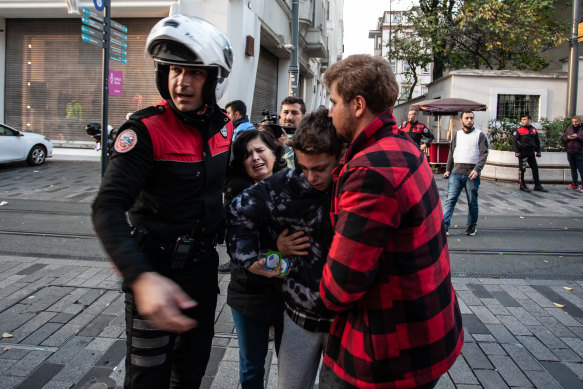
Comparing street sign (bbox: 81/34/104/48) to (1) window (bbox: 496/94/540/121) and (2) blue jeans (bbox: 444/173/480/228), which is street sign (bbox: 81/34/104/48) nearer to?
(2) blue jeans (bbox: 444/173/480/228)

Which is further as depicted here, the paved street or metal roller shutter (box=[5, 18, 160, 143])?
metal roller shutter (box=[5, 18, 160, 143])

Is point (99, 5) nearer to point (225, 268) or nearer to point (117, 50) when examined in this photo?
point (117, 50)

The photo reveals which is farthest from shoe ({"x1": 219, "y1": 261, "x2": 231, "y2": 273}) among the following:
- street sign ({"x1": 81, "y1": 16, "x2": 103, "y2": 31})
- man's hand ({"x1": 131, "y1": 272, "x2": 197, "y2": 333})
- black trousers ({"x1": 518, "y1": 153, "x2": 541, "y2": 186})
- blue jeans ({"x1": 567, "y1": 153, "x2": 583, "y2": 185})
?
blue jeans ({"x1": 567, "y1": 153, "x2": 583, "y2": 185})

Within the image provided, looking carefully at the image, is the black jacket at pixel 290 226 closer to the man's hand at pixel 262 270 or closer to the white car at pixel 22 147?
the man's hand at pixel 262 270

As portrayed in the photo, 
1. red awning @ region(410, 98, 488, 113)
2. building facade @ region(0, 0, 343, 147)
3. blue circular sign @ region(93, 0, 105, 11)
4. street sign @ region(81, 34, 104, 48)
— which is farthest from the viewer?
red awning @ region(410, 98, 488, 113)

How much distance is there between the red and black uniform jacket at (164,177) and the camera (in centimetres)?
160

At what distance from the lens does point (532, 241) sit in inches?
264

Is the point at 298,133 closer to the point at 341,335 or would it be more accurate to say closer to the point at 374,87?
the point at 374,87

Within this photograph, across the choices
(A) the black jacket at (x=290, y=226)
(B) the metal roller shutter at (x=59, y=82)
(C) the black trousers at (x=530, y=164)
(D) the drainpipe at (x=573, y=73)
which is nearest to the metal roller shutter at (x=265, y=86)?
(B) the metal roller shutter at (x=59, y=82)

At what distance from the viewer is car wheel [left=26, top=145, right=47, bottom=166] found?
1371cm

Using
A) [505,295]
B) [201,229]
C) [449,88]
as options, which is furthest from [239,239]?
[449,88]

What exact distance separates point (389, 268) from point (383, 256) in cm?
4

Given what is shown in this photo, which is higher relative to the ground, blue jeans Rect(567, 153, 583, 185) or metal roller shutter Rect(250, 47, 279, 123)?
metal roller shutter Rect(250, 47, 279, 123)

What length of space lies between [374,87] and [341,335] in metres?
0.84
